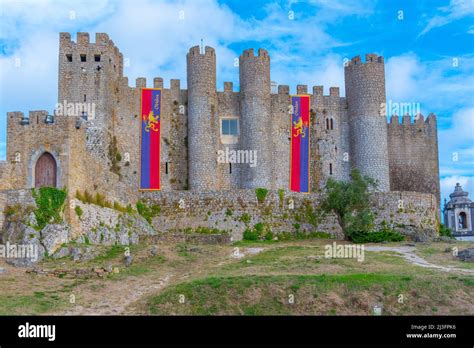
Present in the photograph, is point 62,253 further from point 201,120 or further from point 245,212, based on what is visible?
point 201,120

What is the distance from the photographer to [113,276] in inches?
907

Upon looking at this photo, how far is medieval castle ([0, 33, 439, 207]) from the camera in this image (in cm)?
4297

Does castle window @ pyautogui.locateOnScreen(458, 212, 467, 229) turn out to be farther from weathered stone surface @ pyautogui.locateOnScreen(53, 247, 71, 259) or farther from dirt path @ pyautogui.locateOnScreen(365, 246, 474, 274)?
weathered stone surface @ pyautogui.locateOnScreen(53, 247, 71, 259)

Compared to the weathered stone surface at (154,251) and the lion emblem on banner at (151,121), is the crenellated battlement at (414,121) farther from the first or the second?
the weathered stone surface at (154,251)

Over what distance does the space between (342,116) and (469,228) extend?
2152 cm

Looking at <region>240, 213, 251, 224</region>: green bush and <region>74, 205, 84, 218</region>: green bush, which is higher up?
<region>74, 205, 84, 218</region>: green bush

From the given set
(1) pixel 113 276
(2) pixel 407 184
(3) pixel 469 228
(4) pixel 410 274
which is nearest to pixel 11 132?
(1) pixel 113 276

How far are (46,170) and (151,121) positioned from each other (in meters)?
18.3

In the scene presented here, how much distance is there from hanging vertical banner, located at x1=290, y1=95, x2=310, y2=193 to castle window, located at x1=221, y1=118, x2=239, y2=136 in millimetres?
4241

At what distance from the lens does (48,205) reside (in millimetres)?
26219

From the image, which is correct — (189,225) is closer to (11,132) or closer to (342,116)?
(11,132)

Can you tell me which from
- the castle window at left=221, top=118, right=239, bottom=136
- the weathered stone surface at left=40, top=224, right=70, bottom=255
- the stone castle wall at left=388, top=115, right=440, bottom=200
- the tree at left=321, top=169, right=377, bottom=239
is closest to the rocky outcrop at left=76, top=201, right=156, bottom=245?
the weathered stone surface at left=40, top=224, right=70, bottom=255

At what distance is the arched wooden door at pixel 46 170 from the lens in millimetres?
27812
